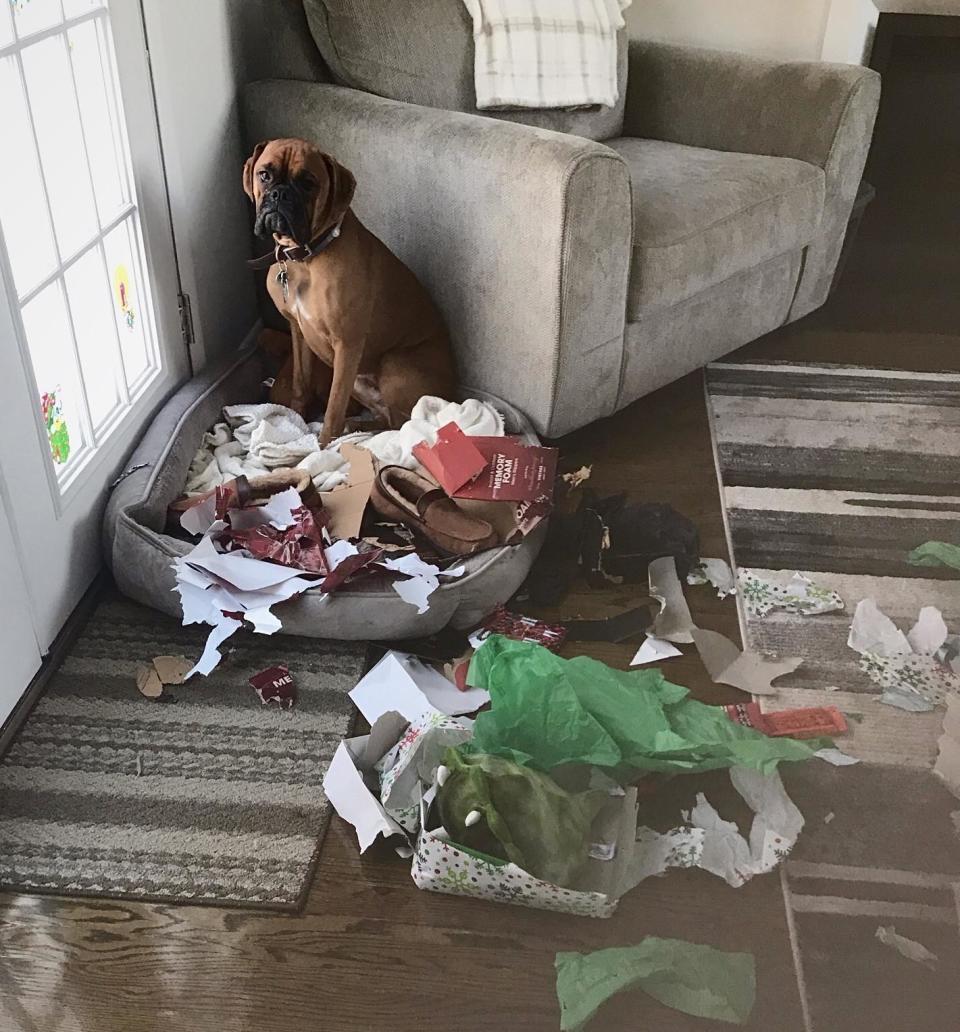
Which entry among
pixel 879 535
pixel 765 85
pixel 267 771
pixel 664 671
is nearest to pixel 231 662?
pixel 267 771

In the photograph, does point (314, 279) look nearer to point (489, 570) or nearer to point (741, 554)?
point (489, 570)

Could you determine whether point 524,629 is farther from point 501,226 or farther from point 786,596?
point 501,226

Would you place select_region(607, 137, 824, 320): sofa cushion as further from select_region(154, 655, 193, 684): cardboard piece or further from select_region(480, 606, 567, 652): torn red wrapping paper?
select_region(154, 655, 193, 684): cardboard piece

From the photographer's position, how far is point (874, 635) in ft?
5.72

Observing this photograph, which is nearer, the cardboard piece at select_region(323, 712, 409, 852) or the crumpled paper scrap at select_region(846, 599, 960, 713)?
the cardboard piece at select_region(323, 712, 409, 852)

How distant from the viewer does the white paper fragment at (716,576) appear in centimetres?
184

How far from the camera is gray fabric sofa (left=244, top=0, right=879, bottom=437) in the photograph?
194 centimetres

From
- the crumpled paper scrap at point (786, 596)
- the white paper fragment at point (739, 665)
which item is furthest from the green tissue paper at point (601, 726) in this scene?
the crumpled paper scrap at point (786, 596)

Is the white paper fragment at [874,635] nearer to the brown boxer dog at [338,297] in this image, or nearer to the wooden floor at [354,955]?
the wooden floor at [354,955]

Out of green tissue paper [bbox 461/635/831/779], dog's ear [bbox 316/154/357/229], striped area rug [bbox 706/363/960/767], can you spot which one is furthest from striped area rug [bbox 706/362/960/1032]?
dog's ear [bbox 316/154/357/229]

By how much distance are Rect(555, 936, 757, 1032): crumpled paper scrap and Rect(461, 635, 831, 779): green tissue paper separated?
0.80 ft

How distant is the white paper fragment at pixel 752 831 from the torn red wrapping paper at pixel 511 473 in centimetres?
64

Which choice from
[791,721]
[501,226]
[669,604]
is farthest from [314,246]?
[791,721]

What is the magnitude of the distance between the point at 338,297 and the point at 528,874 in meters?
1.17
